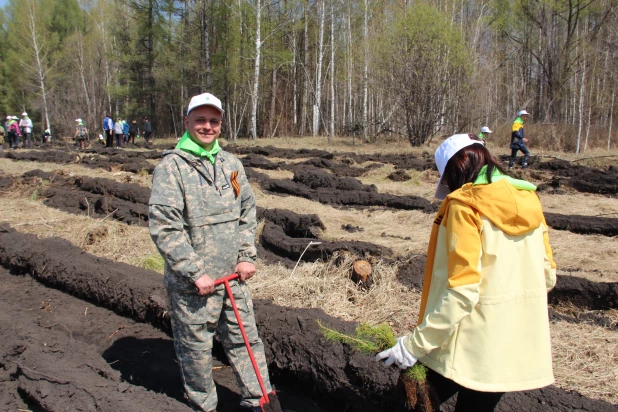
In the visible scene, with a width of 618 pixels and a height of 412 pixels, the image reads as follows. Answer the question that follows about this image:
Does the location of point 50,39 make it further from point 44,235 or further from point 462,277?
point 462,277

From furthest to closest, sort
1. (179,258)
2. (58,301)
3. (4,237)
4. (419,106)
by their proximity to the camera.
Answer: (419,106), (4,237), (58,301), (179,258)

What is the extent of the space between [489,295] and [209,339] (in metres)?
1.66

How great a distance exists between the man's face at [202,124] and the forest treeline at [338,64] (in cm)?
2064

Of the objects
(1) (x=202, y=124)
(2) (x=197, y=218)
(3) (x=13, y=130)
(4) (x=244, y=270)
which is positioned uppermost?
(1) (x=202, y=124)

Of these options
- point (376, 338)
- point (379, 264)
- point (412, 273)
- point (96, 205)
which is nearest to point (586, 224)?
point (412, 273)

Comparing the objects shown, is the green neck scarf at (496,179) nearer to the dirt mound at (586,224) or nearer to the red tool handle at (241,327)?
the red tool handle at (241,327)

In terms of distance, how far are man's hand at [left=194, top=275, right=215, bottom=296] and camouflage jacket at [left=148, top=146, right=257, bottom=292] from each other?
0.09ft

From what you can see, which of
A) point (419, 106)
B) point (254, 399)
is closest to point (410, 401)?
point (254, 399)

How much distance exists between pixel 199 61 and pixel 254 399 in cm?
3177

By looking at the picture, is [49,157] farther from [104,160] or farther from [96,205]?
[96,205]

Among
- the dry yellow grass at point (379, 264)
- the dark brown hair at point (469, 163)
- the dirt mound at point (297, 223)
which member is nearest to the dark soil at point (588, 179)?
the dry yellow grass at point (379, 264)

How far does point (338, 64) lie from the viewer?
3544 centimetres

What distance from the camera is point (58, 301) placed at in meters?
5.44

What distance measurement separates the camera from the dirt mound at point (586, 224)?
→ 7.84 meters
